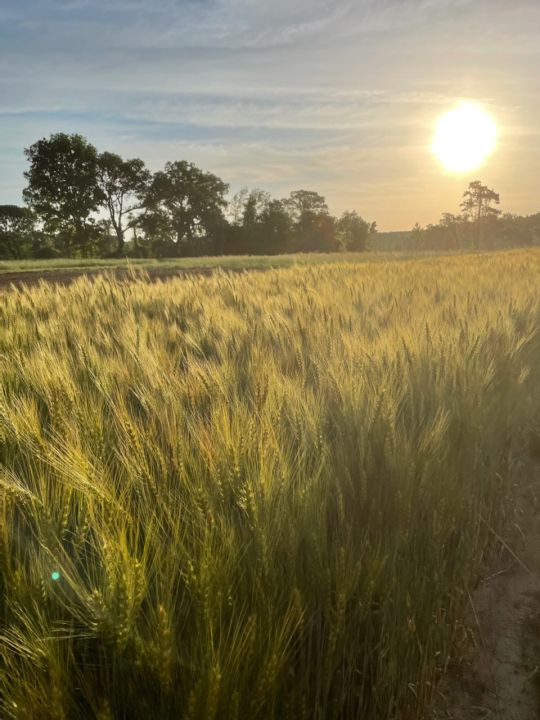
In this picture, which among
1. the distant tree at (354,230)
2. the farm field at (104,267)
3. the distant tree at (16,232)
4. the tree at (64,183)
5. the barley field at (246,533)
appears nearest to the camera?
the barley field at (246,533)

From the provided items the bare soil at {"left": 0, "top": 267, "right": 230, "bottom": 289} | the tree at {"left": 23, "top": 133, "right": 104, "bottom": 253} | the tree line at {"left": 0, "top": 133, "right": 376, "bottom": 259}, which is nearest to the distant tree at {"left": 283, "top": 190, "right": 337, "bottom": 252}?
the tree line at {"left": 0, "top": 133, "right": 376, "bottom": 259}

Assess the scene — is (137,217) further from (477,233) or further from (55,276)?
(477,233)

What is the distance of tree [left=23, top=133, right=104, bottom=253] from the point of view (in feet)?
115

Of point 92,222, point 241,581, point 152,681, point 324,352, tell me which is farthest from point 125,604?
point 92,222

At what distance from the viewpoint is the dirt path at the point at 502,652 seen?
1073 mm

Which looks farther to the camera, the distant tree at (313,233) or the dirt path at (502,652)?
the distant tree at (313,233)

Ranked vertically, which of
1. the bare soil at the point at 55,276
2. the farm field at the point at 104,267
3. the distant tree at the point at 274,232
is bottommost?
the bare soil at the point at 55,276

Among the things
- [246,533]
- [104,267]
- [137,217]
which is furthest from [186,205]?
[246,533]

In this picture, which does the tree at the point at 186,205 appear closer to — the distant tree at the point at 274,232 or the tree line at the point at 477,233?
the distant tree at the point at 274,232

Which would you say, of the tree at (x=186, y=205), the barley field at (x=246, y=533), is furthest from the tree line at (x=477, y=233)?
the barley field at (x=246, y=533)

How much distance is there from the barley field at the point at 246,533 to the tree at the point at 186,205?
133ft

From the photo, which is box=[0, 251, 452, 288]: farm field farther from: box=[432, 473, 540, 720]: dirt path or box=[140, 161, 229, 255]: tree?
box=[140, 161, 229, 255]: tree

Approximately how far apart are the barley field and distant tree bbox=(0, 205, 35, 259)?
48206 mm

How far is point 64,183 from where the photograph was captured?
35.3 metres
